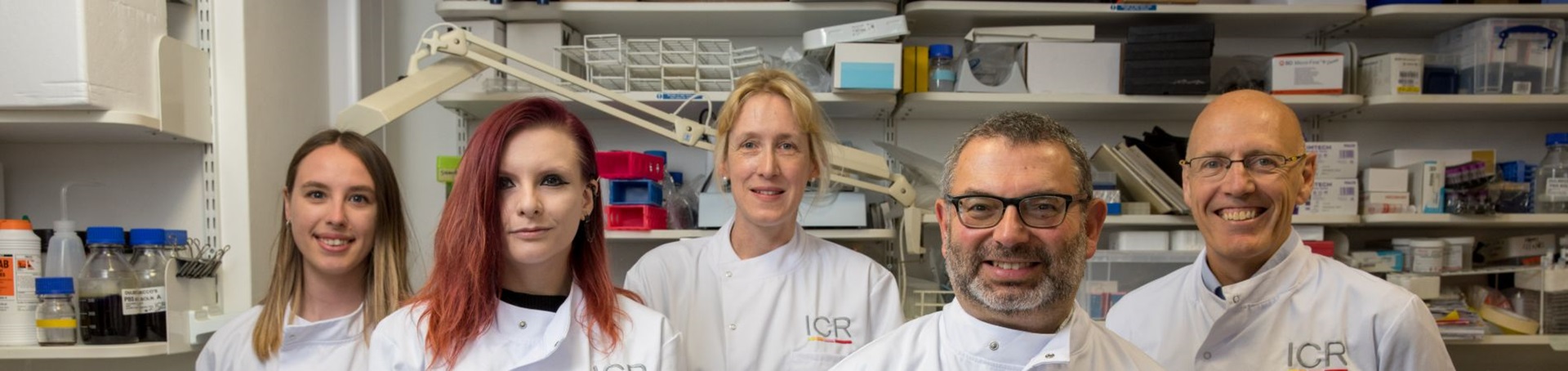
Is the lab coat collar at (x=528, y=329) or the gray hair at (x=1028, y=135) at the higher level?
the gray hair at (x=1028, y=135)

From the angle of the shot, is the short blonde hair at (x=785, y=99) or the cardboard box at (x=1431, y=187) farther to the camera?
the cardboard box at (x=1431, y=187)

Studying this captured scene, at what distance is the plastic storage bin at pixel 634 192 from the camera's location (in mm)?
2623

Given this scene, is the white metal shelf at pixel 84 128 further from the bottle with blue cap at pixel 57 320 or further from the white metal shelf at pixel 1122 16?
the white metal shelf at pixel 1122 16

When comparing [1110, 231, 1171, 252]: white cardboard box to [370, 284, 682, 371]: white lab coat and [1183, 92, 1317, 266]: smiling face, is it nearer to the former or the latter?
[1183, 92, 1317, 266]: smiling face

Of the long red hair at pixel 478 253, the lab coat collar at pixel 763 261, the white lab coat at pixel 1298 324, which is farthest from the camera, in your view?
the lab coat collar at pixel 763 261

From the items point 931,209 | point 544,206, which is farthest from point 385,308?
point 931,209

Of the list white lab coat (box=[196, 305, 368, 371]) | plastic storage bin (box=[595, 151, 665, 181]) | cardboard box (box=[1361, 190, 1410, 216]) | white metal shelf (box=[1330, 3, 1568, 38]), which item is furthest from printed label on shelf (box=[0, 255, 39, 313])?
white metal shelf (box=[1330, 3, 1568, 38])

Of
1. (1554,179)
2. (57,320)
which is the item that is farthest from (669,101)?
(1554,179)

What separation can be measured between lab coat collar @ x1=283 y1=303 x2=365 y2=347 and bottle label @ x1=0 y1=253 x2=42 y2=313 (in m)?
0.69

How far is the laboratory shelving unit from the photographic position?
265 centimetres

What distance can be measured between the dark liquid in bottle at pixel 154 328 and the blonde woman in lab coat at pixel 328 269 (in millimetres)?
232

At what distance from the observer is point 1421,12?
2664 millimetres

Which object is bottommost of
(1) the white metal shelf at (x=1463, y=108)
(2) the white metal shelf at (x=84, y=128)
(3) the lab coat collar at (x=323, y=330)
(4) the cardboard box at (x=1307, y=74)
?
(3) the lab coat collar at (x=323, y=330)

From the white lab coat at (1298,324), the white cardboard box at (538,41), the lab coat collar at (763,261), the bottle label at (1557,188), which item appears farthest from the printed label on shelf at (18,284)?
the bottle label at (1557,188)
